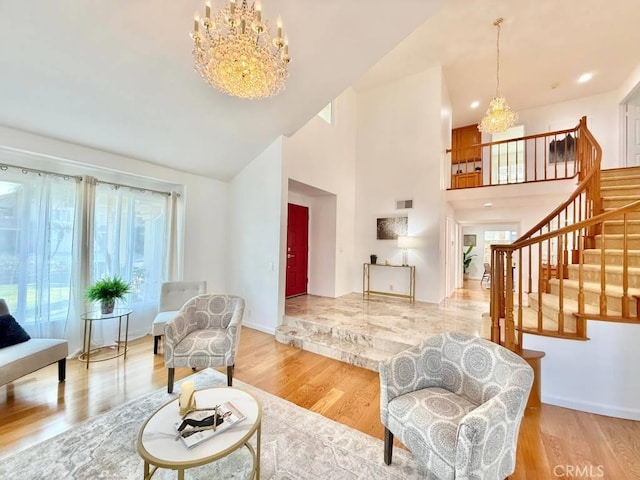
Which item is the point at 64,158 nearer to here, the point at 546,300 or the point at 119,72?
the point at 119,72

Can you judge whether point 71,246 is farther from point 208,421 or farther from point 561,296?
point 561,296

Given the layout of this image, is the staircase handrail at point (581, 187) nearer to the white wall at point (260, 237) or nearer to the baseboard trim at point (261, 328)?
the white wall at point (260, 237)

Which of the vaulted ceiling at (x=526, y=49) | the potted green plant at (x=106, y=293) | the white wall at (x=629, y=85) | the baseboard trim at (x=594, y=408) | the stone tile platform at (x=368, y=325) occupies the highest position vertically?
the vaulted ceiling at (x=526, y=49)

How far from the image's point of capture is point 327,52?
115 inches

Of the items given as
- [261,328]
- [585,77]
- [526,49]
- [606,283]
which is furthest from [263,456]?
[585,77]

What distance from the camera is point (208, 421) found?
146 centimetres

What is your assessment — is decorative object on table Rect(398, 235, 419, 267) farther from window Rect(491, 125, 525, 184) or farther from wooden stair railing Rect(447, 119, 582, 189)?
window Rect(491, 125, 525, 184)

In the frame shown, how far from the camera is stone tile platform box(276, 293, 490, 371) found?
10.7 ft

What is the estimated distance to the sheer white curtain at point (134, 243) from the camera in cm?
352

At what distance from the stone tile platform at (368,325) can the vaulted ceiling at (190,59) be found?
9.48 feet


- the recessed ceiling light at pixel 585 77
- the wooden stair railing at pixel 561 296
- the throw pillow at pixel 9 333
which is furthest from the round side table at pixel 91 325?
the recessed ceiling light at pixel 585 77

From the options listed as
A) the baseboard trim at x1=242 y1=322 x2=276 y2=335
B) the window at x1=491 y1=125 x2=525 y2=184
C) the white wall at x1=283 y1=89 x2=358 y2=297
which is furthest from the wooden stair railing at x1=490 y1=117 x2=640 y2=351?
the window at x1=491 y1=125 x2=525 y2=184

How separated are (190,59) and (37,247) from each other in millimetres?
2767

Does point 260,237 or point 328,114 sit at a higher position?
point 328,114
